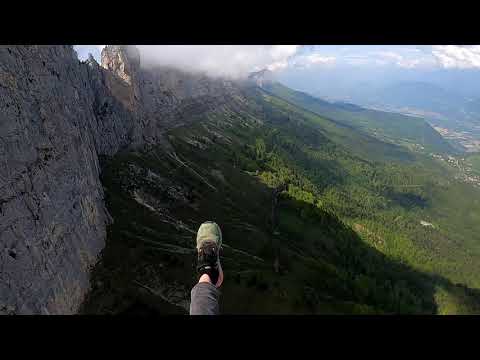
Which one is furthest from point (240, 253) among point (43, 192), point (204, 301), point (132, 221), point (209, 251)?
point (204, 301)

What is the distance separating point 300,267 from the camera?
10300cm

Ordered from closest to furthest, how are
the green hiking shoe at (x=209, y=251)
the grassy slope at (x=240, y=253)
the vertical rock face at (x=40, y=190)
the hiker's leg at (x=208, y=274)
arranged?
1. the hiker's leg at (x=208, y=274)
2. the green hiking shoe at (x=209, y=251)
3. the vertical rock face at (x=40, y=190)
4. the grassy slope at (x=240, y=253)

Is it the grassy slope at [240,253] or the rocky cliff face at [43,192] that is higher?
the rocky cliff face at [43,192]

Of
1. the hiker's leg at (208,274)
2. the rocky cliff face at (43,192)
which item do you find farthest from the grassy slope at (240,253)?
A: the hiker's leg at (208,274)

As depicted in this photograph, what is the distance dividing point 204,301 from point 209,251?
3.16 metres

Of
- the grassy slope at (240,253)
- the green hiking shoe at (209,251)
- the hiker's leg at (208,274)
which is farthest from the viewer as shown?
the grassy slope at (240,253)

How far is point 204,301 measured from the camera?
22.2ft

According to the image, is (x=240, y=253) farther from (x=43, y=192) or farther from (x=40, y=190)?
(x=40, y=190)

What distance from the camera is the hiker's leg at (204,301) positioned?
6.45 m

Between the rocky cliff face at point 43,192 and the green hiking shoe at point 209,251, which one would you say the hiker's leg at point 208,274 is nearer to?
the green hiking shoe at point 209,251

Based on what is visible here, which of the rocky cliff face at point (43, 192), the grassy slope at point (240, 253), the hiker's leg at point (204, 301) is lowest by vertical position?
the grassy slope at point (240, 253)
